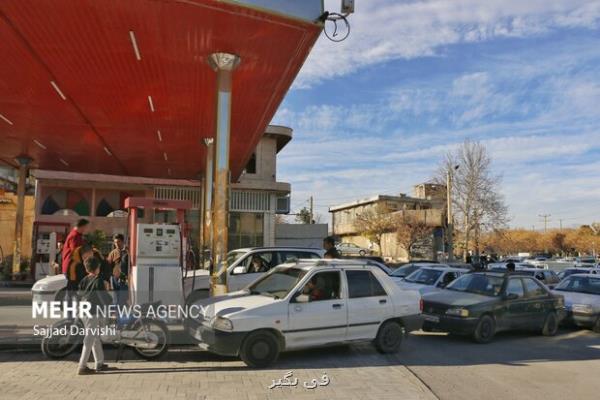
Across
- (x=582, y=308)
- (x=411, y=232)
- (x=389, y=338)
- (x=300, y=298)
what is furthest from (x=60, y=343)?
(x=411, y=232)

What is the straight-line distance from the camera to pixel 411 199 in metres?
74.8

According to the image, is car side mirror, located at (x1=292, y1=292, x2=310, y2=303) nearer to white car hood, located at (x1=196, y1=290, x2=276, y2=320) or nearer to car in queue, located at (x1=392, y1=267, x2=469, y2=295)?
white car hood, located at (x1=196, y1=290, x2=276, y2=320)

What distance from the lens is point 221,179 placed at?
37.9 feet

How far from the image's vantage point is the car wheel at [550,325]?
1219cm

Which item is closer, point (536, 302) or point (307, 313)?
point (307, 313)

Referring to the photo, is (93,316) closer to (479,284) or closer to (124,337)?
(124,337)

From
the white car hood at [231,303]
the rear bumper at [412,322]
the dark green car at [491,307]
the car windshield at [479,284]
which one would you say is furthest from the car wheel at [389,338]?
the car windshield at [479,284]

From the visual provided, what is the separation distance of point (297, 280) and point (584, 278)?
1027cm

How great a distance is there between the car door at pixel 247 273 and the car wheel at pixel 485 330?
481 centimetres

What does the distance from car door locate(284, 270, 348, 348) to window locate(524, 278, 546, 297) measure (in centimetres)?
542

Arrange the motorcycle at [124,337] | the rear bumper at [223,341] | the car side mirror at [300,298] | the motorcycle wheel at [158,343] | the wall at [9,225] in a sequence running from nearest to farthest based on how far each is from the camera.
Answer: the rear bumper at [223,341] → the motorcycle at [124,337] → the motorcycle wheel at [158,343] → the car side mirror at [300,298] → the wall at [9,225]

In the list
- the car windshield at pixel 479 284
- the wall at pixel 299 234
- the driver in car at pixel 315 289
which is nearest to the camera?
the driver in car at pixel 315 289

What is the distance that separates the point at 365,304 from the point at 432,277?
22.5 feet

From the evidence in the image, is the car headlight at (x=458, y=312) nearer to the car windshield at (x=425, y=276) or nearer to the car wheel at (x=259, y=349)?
the car windshield at (x=425, y=276)
